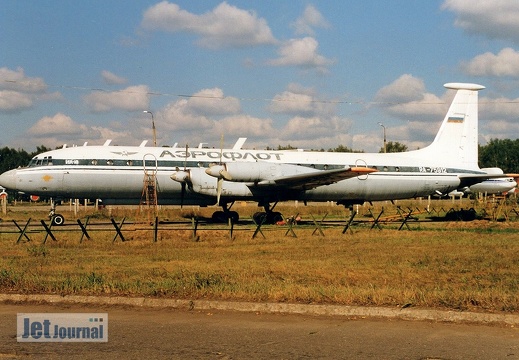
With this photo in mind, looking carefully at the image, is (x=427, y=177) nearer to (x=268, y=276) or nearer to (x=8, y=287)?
(x=268, y=276)

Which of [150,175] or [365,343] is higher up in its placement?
[150,175]

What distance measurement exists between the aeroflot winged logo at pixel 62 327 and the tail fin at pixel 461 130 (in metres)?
34.9

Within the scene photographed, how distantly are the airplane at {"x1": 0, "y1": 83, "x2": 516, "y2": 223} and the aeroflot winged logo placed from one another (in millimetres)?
18958

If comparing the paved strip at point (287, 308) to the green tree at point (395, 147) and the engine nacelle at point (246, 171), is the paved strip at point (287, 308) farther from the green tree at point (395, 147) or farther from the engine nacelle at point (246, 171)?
the green tree at point (395, 147)

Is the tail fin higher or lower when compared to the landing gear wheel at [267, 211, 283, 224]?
higher

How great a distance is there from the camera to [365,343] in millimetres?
8234

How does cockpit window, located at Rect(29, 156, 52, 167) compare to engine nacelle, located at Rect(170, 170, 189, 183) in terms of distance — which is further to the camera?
engine nacelle, located at Rect(170, 170, 189, 183)

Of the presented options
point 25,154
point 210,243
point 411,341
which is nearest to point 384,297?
point 411,341

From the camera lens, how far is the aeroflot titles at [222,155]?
34.4m

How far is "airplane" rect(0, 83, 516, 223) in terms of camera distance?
32.3m

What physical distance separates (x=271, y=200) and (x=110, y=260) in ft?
61.9

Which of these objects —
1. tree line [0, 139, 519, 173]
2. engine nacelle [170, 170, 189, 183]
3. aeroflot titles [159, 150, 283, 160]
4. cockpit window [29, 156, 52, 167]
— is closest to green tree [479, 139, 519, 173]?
tree line [0, 139, 519, 173]

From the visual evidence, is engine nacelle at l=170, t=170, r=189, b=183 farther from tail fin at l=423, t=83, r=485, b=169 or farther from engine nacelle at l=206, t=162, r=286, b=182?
tail fin at l=423, t=83, r=485, b=169

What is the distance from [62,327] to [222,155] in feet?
86.5
